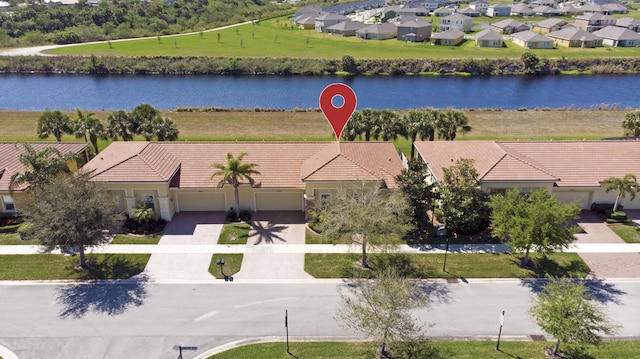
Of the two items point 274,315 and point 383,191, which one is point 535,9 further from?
point 274,315

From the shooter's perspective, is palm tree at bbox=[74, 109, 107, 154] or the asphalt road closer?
the asphalt road

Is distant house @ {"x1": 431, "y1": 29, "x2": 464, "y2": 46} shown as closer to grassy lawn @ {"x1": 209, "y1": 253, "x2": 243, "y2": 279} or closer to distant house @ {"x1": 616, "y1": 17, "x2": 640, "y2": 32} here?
distant house @ {"x1": 616, "y1": 17, "x2": 640, "y2": 32}

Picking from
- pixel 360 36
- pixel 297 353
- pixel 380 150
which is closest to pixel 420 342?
pixel 297 353

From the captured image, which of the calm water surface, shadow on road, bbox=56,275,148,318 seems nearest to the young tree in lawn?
shadow on road, bbox=56,275,148,318

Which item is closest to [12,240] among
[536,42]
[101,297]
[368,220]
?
[101,297]

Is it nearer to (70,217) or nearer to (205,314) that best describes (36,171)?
(70,217)

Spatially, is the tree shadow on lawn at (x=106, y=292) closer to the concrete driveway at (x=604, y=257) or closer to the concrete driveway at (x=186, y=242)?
the concrete driveway at (x=186, y=242)
